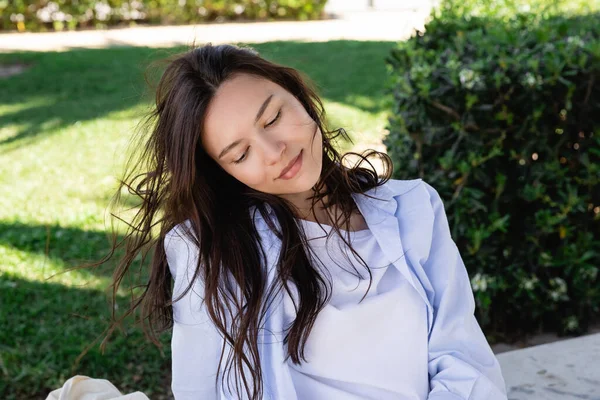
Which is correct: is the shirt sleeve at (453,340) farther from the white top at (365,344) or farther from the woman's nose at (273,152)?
the woman's nose at (273,152)

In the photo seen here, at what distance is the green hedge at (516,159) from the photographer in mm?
3072

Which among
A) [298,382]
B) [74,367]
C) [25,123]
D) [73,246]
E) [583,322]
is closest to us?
[298,382]

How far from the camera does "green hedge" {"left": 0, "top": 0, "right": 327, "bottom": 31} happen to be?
Answer: 39.9ft

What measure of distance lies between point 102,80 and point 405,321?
7.16m

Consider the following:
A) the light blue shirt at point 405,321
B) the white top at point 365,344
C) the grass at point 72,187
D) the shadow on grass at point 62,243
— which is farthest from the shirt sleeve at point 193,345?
the shadow on grass at point 62,243

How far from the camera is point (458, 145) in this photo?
314cm

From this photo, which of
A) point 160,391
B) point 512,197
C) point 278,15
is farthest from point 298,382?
point 278,15

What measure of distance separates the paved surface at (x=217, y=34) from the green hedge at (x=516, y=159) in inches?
288

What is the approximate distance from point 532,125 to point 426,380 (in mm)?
1546

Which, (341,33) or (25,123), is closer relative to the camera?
(25,123)

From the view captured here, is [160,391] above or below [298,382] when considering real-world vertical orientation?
below

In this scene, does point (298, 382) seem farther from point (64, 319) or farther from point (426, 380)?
point (64, 319)

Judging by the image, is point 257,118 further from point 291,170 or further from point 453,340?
point 453,340

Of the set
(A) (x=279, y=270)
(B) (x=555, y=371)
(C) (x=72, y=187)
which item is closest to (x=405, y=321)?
(A) (x=279, y=270)
